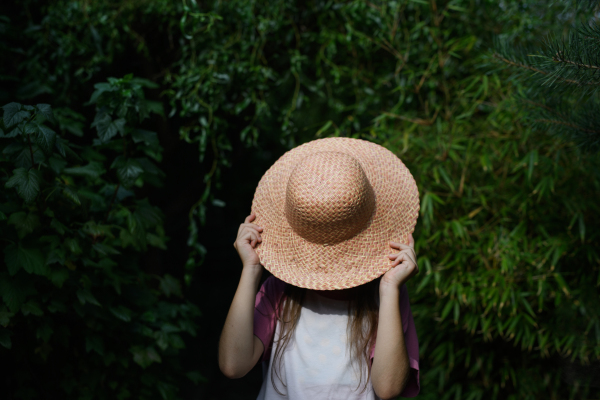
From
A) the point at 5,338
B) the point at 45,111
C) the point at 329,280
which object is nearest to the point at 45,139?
the point at 45,111

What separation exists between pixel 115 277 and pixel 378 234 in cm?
96

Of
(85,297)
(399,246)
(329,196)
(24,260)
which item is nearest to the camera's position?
(329,196)

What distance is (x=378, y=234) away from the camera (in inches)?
48.1

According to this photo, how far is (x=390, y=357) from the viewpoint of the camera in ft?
3.63

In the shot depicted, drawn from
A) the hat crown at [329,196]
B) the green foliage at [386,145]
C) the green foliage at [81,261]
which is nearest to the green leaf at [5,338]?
the green foliage at [81,261]

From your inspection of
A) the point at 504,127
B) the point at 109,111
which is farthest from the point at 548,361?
the point at 109,111

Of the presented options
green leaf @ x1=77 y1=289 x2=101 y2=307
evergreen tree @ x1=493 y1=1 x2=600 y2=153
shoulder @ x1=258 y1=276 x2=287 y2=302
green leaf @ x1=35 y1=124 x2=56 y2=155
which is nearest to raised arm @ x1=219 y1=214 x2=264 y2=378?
shoulder @ x1=258 y1=276 x2=287 y2=302

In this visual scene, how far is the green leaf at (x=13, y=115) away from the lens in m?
1.22

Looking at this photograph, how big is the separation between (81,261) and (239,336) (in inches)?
28.5

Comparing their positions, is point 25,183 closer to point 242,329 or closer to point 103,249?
point 103,249

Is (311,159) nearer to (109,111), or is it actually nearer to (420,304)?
(109,111)

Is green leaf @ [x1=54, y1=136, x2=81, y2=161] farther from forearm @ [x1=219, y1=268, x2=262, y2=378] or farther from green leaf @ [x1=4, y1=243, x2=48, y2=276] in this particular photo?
forearm @ [x1=219, y1=268, x2=262, y2=378]

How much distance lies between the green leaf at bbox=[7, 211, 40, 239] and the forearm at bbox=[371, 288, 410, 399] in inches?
42.3

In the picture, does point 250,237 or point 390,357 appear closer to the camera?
point 390,357
